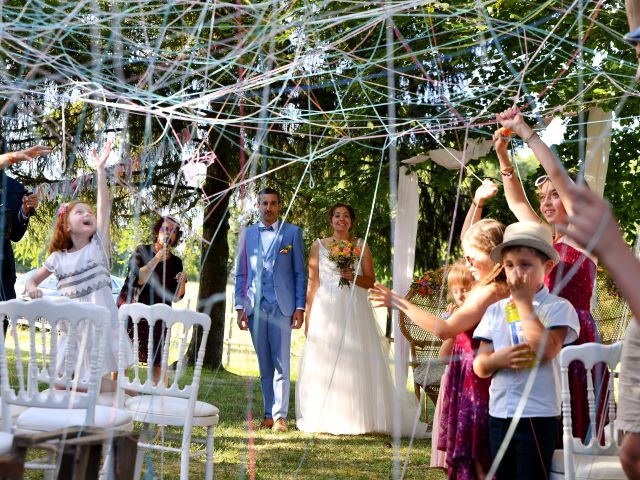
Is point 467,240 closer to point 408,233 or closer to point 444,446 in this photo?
point 444,446

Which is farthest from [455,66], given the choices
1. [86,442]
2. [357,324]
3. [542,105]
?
[86,442]

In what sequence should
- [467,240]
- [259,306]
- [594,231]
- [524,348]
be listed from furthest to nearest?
1. [259,306]
2. [467,240]
3. [524,348]
4. [594,231]

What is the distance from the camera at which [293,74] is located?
6000 millimetres

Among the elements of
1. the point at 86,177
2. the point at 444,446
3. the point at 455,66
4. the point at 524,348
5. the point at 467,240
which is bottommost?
the point at 444,446

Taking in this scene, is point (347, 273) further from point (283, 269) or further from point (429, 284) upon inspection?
point (429, 284)

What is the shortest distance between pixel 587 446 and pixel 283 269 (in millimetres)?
3269

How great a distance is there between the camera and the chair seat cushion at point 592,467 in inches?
110

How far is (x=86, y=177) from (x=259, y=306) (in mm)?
3199

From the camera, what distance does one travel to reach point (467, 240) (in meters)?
3.45

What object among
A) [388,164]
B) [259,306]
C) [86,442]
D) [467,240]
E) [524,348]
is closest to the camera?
[86,442]

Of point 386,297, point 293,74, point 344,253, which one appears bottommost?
point 386,297

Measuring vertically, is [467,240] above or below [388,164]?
below

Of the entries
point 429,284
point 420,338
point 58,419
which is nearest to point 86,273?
point 58,419

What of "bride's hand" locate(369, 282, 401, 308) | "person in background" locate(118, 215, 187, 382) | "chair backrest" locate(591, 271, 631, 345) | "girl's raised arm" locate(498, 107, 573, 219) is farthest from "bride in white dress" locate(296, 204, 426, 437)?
"girl's raised arm" locate(498, 107, 573, 219)
